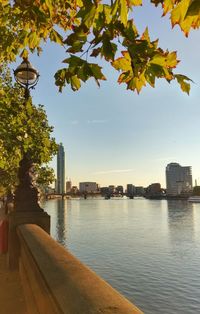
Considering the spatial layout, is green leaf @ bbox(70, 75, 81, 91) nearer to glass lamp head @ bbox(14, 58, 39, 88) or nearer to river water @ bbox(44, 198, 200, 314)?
glass lamp head @ bbox(14, 58, 39, 88)

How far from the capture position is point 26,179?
1116 centimetres

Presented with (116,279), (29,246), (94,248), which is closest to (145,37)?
(29,246)

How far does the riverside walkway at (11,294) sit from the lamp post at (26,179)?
177 cm

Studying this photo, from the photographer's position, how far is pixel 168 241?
5253 cm

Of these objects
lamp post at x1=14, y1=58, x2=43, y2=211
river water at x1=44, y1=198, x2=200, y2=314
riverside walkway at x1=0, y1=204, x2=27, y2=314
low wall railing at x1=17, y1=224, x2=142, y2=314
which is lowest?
river water at x1=44, y1=198, x2=200, y2=314

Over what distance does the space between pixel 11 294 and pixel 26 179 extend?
4.08m

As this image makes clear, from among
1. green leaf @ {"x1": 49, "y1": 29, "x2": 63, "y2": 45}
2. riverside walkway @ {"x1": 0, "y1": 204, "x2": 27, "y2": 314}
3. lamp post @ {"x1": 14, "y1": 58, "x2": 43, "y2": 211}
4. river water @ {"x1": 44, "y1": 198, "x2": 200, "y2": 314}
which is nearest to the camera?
green leaf @ {"x1": 49, "y1": 29, "x2": 63, "y2": 45}

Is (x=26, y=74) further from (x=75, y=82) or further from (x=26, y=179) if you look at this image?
(x=75, y=82)

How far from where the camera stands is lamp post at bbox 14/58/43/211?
33.9ft

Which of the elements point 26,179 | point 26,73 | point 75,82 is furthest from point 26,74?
point 75,82

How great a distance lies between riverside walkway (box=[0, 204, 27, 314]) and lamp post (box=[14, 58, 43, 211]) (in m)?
1.77

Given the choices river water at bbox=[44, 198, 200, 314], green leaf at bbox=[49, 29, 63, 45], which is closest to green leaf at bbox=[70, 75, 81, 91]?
green leaf at bbox=[49, 29, 63, 45]

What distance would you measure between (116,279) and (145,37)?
29083mm

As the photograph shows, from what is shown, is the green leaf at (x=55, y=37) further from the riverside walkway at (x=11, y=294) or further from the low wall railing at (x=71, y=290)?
the riverside walkway at (x=11, y=294)
